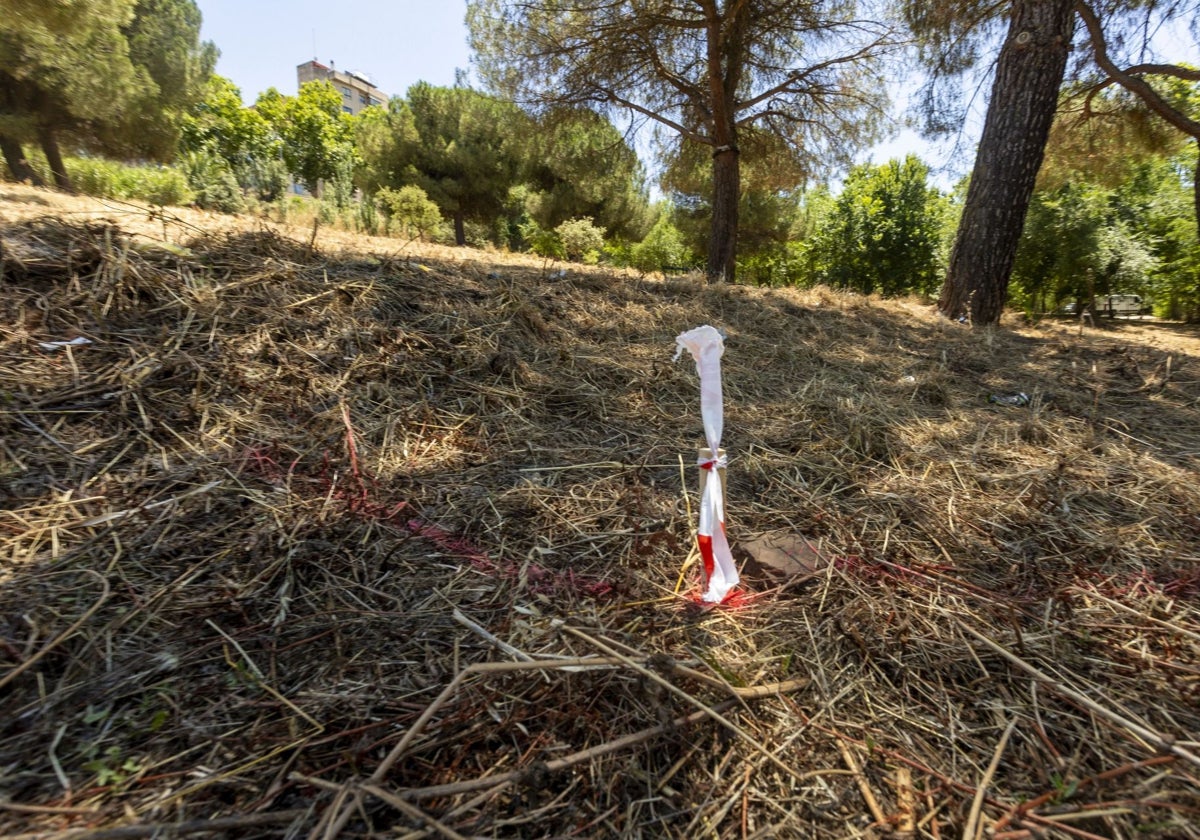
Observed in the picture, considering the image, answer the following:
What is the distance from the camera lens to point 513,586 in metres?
1.37

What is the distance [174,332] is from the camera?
81.7 inches

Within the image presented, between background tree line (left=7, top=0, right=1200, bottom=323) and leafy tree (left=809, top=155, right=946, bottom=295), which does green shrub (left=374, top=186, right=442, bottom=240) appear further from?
leafy tree (left=809, top=155, right=946, bottom=295)

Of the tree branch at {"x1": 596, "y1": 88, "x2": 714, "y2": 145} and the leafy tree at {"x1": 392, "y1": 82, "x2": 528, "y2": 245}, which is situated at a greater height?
the leafy tree at {"x1": 392, "y1": 82, "x2": 528, "y2": 245}

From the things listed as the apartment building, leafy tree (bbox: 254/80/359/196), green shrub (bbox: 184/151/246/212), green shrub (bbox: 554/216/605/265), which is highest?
the apartment building

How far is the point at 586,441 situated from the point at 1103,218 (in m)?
15.1

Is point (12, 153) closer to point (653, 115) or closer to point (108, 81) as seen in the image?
point (108, 81)

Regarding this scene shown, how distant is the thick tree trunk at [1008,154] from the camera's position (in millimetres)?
4363

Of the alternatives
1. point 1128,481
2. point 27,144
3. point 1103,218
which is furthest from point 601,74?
point 1103,218

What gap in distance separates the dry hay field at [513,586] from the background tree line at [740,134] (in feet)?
11.6

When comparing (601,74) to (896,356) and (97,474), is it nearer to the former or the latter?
(896,356)

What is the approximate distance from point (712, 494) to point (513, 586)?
555mm

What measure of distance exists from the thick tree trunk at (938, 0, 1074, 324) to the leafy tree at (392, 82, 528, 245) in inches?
517

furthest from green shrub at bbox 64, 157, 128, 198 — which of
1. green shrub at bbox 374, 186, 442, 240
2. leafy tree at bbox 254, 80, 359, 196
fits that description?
leafy tree at bbox 254, 80, 359, 196

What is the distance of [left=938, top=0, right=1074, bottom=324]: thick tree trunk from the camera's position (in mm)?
4363
